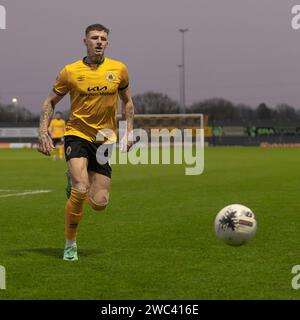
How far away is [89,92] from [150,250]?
77.4 inches

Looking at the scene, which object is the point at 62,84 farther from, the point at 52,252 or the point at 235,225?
the point at 235,225

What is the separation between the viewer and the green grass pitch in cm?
585

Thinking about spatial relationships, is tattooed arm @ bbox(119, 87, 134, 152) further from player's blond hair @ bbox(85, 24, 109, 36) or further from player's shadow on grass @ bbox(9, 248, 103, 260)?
player's shadow on grass @ bbox(9, 248, 103, 260)

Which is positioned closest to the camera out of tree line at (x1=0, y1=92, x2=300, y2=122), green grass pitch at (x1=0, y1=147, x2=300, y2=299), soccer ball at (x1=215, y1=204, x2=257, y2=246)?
green grass pitch at (x1=0, y1=147, x2=300, y2=299)

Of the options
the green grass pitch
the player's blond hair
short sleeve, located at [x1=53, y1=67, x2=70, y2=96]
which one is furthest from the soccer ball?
the player's blond hair

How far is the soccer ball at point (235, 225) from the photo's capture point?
708cm

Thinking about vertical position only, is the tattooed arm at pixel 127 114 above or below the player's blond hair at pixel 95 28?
below

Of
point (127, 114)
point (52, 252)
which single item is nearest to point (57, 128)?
point (127, 114)

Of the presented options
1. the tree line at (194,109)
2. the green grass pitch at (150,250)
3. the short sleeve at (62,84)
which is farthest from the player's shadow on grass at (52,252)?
the tree line at (194,109)

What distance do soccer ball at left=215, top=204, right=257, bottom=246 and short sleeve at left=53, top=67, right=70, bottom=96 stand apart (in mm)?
2243

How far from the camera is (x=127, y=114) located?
26.0 ft

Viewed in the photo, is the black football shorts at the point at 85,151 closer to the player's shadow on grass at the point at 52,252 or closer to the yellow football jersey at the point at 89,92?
the yellow football jersey at the point at 89,92

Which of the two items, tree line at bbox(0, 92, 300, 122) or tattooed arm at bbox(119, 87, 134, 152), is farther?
tree line at bbox(0, 92, 300, 122)

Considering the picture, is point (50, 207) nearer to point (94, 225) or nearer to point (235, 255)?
point (94, 225)
